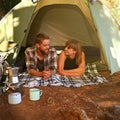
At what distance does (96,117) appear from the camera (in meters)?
3.38

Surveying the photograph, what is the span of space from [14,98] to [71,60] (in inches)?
50.2

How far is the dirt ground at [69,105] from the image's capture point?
336 cm

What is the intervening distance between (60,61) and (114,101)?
3.45ft

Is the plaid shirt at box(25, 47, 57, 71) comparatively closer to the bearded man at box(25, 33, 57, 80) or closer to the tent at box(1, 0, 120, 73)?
the bearded man at box(25, 33, 57, 80)

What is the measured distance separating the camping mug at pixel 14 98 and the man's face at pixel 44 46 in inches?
35.9

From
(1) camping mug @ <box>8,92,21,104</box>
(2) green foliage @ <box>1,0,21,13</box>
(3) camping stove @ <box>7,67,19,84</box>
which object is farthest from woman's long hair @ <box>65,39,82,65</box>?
(2) green foliage @ <box>1,0,21,13</box>

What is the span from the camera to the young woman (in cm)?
454

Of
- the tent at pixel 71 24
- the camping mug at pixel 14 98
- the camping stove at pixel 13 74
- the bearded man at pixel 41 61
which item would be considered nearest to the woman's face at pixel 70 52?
the bearded man at pixel 41 61

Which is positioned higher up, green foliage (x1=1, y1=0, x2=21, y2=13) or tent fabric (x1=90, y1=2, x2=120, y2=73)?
green foliage (x1=1, y1=0, x2=21, y2=13)

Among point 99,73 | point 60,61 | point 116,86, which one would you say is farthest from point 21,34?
point 116,86

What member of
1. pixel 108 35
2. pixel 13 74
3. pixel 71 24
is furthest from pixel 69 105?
pixel 71 24

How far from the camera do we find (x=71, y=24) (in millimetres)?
6328

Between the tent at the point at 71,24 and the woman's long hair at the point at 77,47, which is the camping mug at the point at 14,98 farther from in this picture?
the tent at the point at 71,24

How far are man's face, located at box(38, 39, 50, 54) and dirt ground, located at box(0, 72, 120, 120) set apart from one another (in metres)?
0.52
